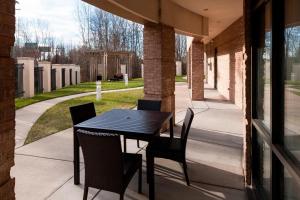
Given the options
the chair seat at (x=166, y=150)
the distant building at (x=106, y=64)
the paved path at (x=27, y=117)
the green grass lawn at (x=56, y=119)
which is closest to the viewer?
the chair seat at (x=166, y=150)

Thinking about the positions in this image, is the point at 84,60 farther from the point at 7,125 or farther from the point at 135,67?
the point at 7,125

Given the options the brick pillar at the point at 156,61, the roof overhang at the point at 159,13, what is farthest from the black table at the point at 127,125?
the brick pillar at the point at 156,61

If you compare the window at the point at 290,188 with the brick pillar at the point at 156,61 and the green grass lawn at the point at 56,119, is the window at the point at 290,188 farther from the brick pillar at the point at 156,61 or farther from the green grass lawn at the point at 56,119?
the green grass lawn at the point at 56,119

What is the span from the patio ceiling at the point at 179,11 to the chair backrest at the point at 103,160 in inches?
107

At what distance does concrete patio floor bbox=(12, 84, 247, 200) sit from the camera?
3646 millimetres

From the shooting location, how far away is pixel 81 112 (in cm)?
461

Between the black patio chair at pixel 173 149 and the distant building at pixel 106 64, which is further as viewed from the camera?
the distant building at pixel 106 64

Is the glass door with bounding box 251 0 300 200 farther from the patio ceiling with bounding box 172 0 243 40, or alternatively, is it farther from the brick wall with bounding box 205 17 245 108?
the brick wall with bounding box 205 17 245 108

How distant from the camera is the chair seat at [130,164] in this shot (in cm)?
315

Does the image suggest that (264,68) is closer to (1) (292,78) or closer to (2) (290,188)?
(1) (292,78)

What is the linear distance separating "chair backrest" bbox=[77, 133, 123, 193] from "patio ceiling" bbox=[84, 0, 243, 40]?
2.71m

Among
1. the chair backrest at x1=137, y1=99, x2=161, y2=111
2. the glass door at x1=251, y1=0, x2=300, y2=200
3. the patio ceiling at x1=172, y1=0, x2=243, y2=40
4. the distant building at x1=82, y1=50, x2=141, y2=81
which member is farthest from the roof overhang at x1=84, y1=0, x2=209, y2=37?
the distant building at x1=82, y1=50, x2=141, y2=81

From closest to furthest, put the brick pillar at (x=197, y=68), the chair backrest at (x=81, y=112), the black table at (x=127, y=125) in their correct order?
the black table at (x=127, y=125) → the chair backrest at (x=81, y=112) → the brick pillar at (x=197, y=68)

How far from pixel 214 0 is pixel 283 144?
214 inches
